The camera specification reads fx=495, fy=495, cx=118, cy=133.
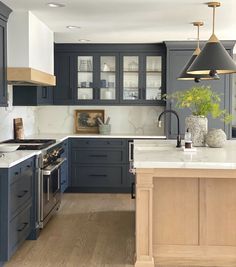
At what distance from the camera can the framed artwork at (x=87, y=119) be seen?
7840mm

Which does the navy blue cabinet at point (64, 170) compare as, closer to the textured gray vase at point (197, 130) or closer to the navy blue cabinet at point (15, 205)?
the navy blue cabinet at point (15, 205)

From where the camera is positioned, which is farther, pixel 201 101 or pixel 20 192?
pixel 201 101

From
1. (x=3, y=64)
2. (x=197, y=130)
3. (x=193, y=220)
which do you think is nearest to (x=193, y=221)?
(x=193, y=220)

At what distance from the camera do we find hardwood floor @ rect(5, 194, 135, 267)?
4148mm

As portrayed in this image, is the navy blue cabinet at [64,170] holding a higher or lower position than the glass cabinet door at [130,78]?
lower

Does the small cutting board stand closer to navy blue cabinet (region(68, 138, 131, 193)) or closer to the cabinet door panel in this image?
navy blue cabinet (region(68, 138, 131, 193))

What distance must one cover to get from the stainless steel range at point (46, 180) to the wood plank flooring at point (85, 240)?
0.18 m

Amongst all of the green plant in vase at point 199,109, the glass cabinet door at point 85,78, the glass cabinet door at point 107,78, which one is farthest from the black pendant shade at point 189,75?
the glass cabinet door at point 85,78

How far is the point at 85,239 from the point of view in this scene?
481 centimetres

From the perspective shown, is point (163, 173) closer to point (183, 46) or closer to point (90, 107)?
point (183, 46)

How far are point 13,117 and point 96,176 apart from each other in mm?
1682

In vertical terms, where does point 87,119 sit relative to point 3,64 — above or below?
below

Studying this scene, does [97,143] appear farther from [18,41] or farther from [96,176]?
[18,41]

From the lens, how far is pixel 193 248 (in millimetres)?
4035
